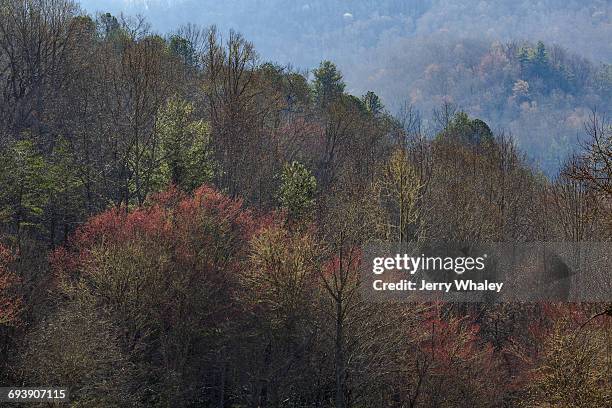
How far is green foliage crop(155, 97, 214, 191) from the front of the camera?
35.8 metres

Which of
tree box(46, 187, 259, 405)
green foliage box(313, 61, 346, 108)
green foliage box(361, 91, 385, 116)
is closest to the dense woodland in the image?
tree box(46, 187, 259, 405)

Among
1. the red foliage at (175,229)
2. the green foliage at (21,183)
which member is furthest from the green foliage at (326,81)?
the green foliage at (21,183)

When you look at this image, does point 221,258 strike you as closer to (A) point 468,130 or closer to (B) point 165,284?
(B) point 165,284

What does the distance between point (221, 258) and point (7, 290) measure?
9.26 m

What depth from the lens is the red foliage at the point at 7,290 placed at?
73.6ft

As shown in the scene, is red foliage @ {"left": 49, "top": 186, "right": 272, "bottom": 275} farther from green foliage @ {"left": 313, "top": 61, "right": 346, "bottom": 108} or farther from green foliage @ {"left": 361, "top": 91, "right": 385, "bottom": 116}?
green foliage @ {"left": 361, "top": 91, "right": 385, "bottom": 116}

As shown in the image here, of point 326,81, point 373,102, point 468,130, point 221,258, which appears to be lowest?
point 221,258

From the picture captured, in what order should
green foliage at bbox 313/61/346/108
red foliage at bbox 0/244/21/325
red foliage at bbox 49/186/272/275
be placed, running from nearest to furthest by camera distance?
red foliage at bbox 0/244/21/325 → red foliage at bbox 49/186/272/275 → green foliage at bbox 313/61/346/108

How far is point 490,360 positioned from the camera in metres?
29.8

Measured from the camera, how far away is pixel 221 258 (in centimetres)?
2909

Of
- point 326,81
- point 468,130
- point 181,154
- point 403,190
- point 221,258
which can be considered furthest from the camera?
point 326,81

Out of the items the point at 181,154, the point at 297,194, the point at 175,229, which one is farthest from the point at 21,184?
the point at 297,194

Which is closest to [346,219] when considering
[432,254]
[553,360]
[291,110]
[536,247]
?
[432,254]

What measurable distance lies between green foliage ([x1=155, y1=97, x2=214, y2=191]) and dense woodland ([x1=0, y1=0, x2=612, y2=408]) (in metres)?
0.10
